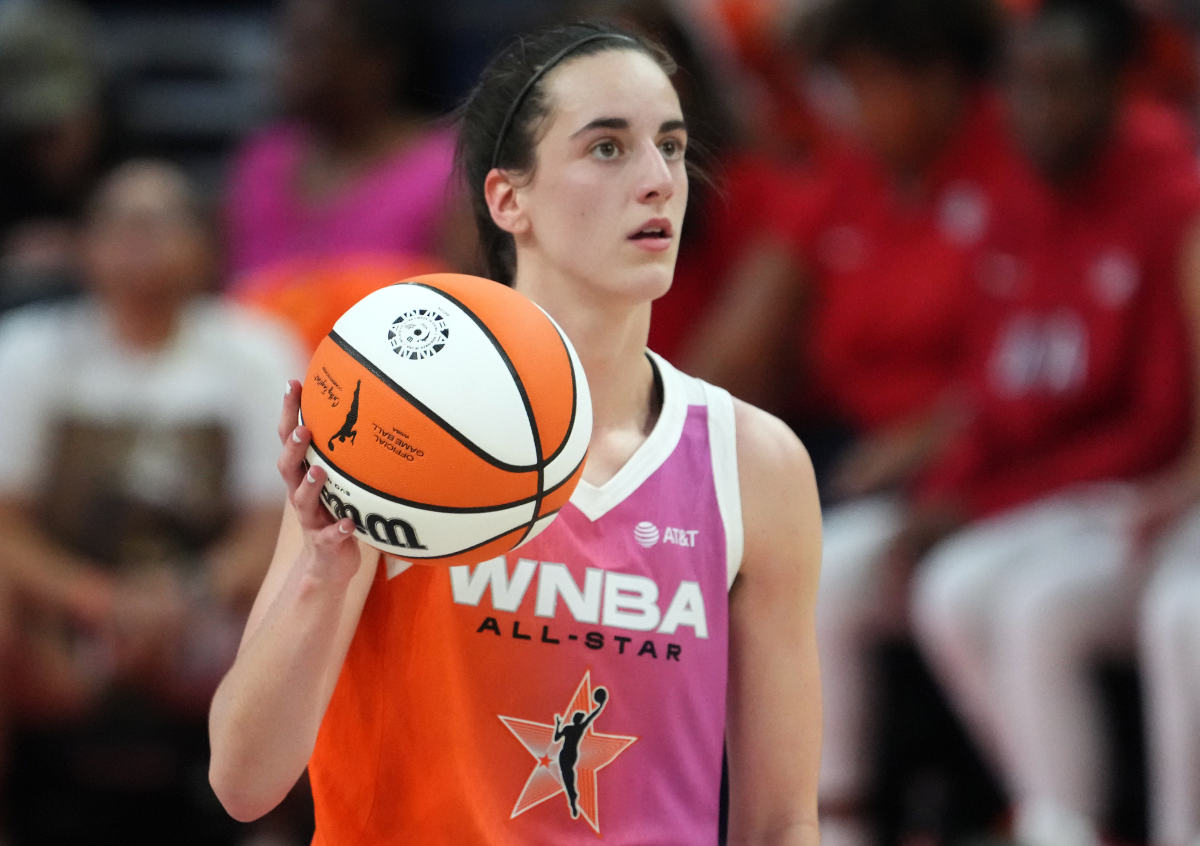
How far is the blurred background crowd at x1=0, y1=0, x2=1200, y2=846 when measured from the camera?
15.8ft

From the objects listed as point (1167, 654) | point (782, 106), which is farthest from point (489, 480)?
point (782, 106)

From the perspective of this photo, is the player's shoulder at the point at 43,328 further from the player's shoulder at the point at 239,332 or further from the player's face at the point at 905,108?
the player's face at the point at 905,108

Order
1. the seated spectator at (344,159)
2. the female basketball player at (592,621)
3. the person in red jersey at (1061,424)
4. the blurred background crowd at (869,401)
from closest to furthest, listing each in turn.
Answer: the female basketball player at (592,621) < the person in red jersey at (1061,424) < the blurred background crowd at (869,401) < the seated spectator at (344,159)

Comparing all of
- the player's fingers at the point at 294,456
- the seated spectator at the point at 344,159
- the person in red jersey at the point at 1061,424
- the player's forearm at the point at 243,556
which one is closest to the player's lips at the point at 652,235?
the player's fingers at the point at 294,456

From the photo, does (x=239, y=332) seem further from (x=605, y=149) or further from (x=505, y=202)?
(x=605, y=149)

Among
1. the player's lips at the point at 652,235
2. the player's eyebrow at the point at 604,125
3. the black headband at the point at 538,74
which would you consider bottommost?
the player's lips at the point at 652,235

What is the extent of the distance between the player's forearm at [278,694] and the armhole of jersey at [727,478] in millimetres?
592

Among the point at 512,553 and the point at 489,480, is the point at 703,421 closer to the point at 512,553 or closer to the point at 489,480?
the point at 512,553

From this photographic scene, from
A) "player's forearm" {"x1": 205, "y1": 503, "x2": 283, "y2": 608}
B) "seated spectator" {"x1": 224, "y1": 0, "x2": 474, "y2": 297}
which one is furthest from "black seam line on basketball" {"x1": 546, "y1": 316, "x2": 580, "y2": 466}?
"seated spectator" {"x1": 224, "y1": 0, "x2": 474, "y2": 297}

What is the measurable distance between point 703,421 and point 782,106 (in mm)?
4071

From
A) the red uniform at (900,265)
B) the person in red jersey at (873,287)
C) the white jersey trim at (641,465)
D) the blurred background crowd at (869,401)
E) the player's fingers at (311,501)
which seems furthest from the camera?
the red uniform at (900,265)

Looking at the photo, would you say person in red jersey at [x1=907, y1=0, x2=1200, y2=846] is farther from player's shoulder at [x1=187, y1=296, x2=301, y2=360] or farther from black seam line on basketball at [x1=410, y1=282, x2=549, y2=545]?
black seam line on basketball at [x1=410, y1=282, x2=549, y2=545]

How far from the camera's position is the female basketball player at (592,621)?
2.38 meters

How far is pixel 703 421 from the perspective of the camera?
2.62 meters
